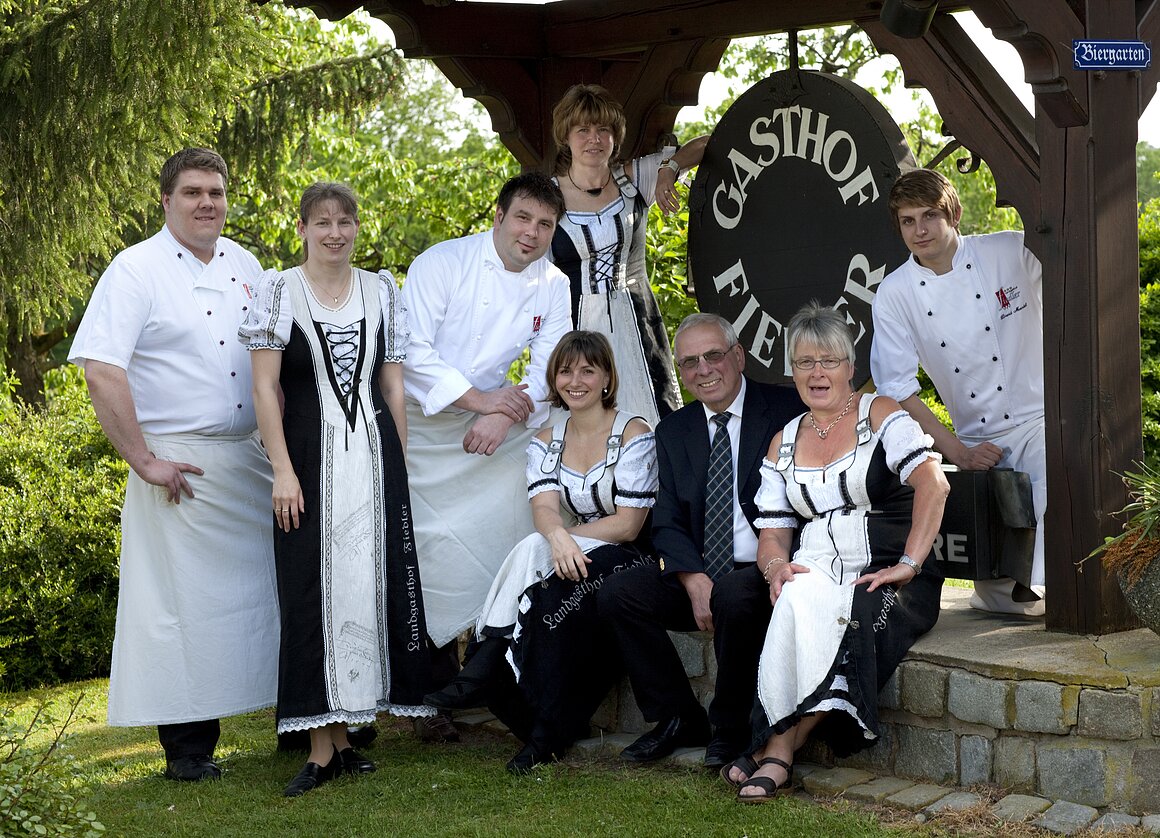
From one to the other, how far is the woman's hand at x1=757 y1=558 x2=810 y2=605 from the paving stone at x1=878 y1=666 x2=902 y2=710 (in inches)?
16.3

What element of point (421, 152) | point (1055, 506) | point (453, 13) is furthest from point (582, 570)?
point (421, 152)

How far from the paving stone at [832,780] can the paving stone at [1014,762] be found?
382mm

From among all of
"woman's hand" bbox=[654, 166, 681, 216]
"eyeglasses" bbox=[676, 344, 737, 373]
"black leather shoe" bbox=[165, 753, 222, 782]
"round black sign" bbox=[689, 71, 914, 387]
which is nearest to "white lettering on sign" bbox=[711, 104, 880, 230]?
"round black sign" bbox=[689, 71, 914, 387]

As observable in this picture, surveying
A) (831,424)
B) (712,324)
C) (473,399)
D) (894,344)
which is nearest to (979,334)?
(894,344)

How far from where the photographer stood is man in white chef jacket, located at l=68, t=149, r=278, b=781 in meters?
4.55

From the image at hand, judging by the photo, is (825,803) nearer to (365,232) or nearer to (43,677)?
(43,677)

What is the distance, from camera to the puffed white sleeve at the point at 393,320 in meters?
4.62

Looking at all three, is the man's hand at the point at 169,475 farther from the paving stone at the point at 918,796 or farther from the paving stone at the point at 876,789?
the paving stone at the point at 918,796

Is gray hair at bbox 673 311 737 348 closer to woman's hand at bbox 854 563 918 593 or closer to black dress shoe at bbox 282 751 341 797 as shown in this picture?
woman's hand at bbox 854 563 918 593

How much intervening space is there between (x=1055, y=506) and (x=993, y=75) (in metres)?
1.36

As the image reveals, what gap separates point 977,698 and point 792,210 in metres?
2.44

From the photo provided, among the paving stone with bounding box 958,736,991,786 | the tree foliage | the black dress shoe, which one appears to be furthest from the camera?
the tree foliage

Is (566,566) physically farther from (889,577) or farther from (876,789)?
(876,789)

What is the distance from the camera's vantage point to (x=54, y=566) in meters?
6.79
